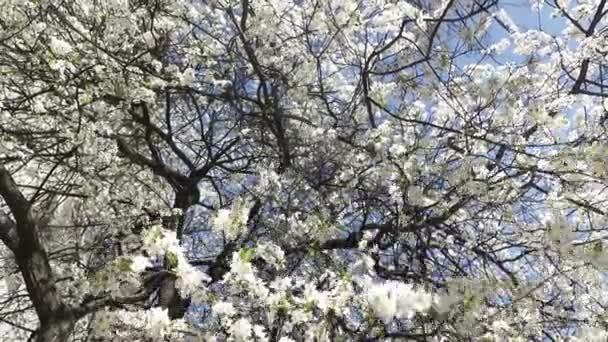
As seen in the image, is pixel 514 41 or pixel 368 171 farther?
pixel 514 41

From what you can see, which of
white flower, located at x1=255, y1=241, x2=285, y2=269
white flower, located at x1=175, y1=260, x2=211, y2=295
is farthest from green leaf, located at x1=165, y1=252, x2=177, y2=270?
white flower, located at x1=255, y1=241, x2=285, y2=269

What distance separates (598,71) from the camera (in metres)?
3.95

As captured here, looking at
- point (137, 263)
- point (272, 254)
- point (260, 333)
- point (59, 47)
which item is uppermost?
point (59, 47)

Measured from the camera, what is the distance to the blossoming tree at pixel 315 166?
296 cm

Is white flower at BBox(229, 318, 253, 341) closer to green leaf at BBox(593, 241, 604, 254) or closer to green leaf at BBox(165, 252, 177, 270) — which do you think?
green leaf at BBox(165, 252, 177, 270)

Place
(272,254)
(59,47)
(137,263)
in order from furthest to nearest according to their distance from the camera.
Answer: (59,47), (272,254), (137,263)

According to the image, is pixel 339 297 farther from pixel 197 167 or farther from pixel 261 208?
pixel 197 167

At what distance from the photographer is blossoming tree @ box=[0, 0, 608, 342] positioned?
2.96 meters

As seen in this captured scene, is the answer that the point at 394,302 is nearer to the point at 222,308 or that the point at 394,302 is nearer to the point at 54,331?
the point at 222,308

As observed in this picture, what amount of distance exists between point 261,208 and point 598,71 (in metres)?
2.22

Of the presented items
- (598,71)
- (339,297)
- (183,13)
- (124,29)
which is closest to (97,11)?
(124,29)

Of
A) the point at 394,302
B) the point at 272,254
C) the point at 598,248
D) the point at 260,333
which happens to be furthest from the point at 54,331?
the point at 598,248

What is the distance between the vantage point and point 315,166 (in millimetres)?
4191

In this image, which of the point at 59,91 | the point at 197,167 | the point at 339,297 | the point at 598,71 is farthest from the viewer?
the point at 197,167
